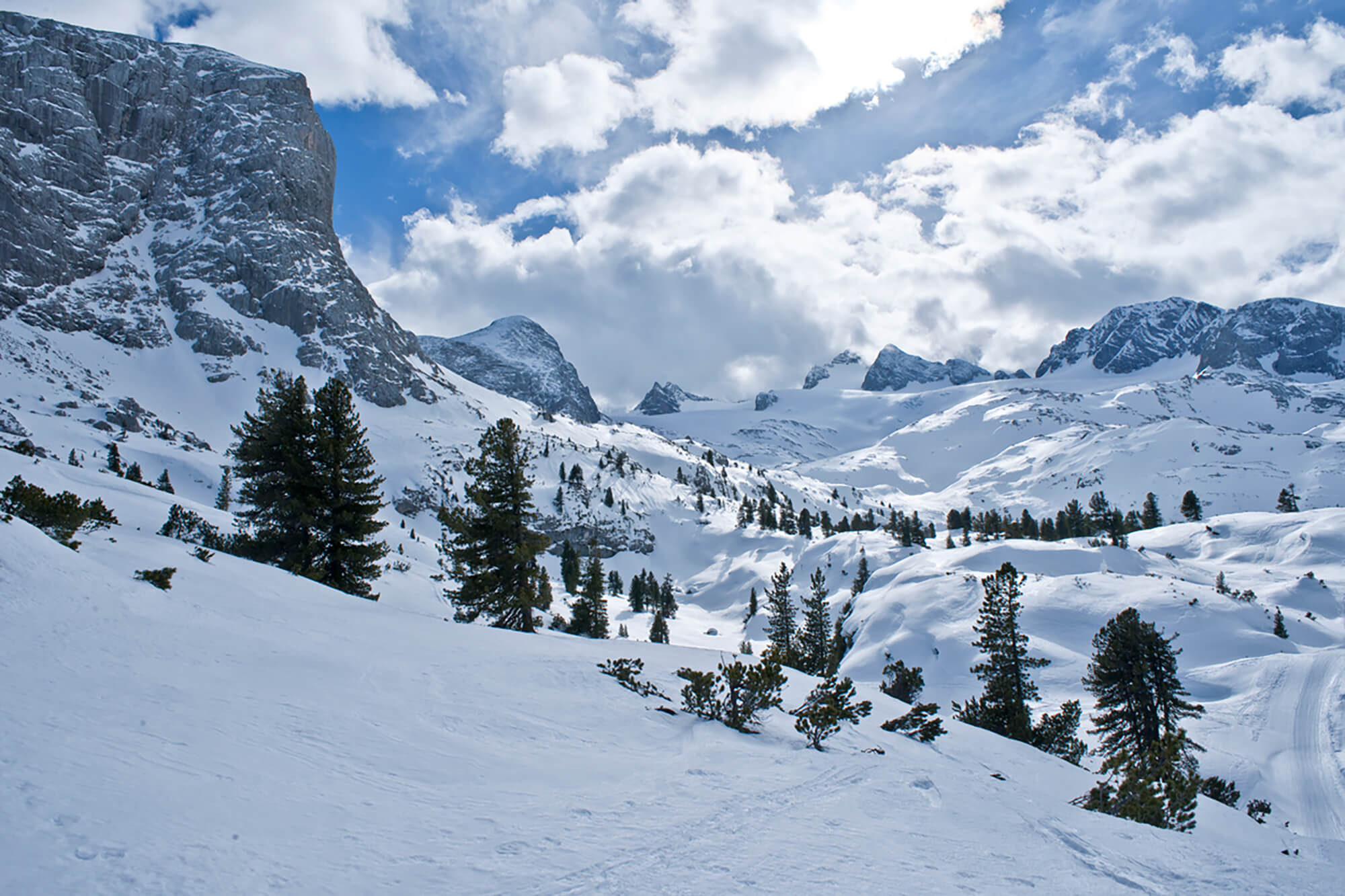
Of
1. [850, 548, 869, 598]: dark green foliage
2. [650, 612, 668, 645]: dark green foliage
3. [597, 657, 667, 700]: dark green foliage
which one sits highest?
[850, 548, 869, 598]: dark green foliage

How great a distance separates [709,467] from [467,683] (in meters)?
187

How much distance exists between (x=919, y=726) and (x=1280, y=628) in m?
43.5

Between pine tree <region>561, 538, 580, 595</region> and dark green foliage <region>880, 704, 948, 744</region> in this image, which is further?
pine tree <region>561, 538, 580, 595</region>

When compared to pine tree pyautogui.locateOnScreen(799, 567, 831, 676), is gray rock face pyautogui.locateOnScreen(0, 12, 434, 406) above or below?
above

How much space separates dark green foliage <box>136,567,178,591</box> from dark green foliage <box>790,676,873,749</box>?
11719 millimetres

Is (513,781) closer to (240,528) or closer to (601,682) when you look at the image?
(601,682)

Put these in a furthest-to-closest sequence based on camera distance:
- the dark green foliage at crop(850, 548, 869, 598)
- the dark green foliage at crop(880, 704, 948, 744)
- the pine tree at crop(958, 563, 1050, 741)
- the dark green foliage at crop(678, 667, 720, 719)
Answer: the dark green foliage at crop(850, 548, 869, 598), the pine tree at crop(958, 563, 1050, 741), the dark green foliage at crop(880, 704, 948, 744), the dark green foliage at crop(678, 667, 720, 719)

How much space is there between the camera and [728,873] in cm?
541

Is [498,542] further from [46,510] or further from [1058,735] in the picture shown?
[1058,735]

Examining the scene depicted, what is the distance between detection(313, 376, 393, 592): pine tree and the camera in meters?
24.1

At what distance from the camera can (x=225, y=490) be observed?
77.9 m

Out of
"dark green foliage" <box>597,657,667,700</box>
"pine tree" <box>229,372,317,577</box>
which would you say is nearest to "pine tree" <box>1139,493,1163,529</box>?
"dark green foliage" <box>597,657,667,700</box>

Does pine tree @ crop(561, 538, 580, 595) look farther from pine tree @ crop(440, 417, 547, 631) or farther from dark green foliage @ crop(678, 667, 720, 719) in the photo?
dark green foliage @ crop(678, 667, 720, 719)

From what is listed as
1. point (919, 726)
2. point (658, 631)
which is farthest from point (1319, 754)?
point (658, 631)
